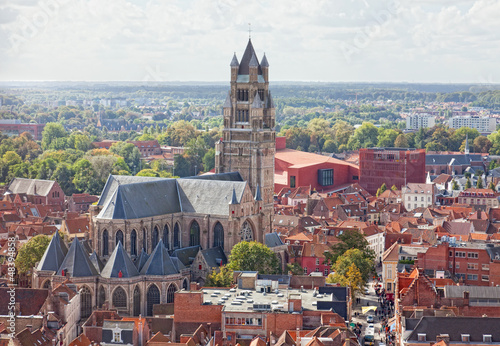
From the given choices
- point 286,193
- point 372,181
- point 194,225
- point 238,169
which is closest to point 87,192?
point 286,193

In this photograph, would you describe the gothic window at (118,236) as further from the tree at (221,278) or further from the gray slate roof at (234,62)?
the gray slate roof at (234,62)

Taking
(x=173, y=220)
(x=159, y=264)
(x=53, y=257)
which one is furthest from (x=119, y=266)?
(x=173, y=220)

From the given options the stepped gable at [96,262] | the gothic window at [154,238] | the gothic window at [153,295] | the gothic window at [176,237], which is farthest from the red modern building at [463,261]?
the stepped gable at [96,262]

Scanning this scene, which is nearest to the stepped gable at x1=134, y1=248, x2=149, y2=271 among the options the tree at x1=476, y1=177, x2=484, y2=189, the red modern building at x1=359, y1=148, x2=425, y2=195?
Result: the tree at x1=476, y1=177, x2=484, y2=189

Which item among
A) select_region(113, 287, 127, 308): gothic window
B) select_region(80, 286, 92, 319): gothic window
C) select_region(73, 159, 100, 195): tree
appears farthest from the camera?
select_region(73, 159, 100, 195): tree

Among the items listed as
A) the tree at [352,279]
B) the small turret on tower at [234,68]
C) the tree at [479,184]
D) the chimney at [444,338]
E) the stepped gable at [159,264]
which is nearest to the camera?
the chimney at [444,338]

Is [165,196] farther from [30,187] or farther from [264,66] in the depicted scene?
[30,187]

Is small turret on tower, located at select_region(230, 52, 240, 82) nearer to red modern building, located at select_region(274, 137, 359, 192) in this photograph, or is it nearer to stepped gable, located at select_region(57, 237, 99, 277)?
stepped gable, located at select_region(57, 237, 99, 277)
